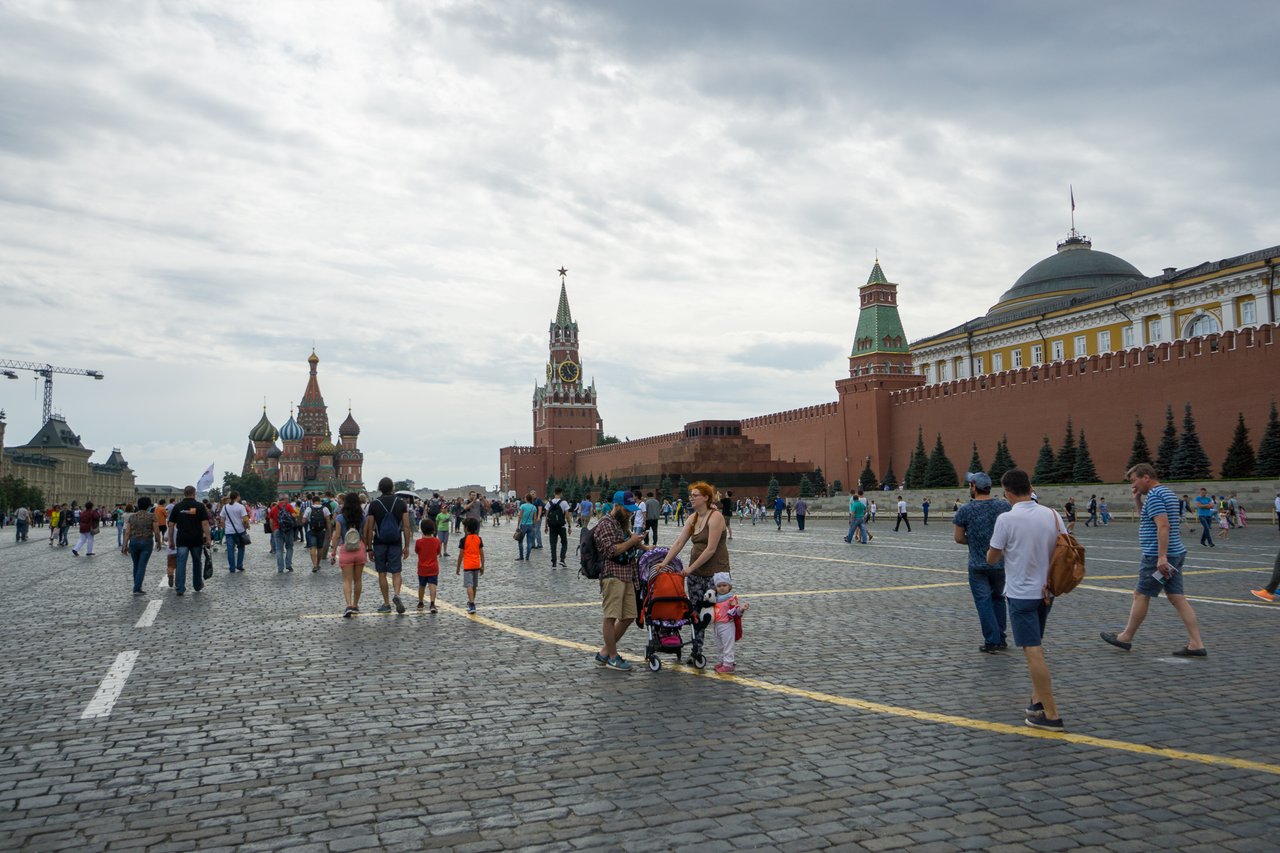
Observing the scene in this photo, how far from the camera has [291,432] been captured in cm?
10156

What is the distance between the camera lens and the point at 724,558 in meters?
6.46

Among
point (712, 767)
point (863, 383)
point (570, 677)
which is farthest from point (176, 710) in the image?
point (863, 383)

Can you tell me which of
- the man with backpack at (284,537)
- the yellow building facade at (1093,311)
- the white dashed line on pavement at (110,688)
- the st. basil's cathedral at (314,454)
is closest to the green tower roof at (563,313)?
the st. basil's cathedral at (314,454)

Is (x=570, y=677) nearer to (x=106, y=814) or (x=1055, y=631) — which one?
(x=106, y=814)

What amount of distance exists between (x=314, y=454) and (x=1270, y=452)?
298 feet

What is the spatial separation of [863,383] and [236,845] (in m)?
47.9

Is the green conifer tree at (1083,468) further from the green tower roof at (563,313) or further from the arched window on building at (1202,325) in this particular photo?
the green tower roof at (563,313)

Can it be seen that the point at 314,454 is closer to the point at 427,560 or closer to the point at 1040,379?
the point at 1040,379

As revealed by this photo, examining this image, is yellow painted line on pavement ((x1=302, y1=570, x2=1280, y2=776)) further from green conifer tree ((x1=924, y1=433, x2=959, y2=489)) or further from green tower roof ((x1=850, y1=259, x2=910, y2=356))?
green tower roof ((x1=850, y1=259, x2=910, y2=356))

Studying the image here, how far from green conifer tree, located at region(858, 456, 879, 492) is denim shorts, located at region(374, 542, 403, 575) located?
37.5 meters

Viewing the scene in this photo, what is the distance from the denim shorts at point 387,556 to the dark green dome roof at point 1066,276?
5120cm

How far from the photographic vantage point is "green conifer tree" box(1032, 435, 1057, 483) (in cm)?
3541

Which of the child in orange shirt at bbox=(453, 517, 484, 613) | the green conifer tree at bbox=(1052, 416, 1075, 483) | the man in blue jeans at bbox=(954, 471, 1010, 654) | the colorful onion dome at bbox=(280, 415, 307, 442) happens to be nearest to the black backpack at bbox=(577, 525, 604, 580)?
the man in blue jeans at bbox=(954, 471, 1010, 654)

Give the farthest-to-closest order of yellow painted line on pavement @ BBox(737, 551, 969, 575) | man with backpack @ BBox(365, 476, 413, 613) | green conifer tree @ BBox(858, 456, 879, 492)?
green conifer tree @ BBox(858, 456, 879, 492)
yellow painted line on pavement @ BBox(737, 551, 969, 575)
man with backpack @ BBox(365, 476, 413, 613)
